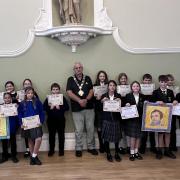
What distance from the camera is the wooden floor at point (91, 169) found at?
344cm

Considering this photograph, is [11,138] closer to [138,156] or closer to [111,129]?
[111,129]

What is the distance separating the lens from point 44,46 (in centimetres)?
455

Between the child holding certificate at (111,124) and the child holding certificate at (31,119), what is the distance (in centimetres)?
89

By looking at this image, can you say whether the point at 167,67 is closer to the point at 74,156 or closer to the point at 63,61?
the point at 63,61

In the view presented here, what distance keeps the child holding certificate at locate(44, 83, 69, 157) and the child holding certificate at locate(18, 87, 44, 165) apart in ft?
0.96

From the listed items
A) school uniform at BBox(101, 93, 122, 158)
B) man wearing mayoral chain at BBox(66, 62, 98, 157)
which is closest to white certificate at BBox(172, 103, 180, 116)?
school uniform at BBox(101, 93, 122, 158)

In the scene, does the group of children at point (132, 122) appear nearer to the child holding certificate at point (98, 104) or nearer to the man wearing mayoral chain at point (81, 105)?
the child holding certificate at point (98, 104)

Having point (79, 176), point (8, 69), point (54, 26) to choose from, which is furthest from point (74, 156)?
point (54, 26)

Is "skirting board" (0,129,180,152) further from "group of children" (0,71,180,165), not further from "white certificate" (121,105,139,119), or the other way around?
"white certificate" (121,105,139,119)

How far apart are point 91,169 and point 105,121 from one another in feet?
2.32

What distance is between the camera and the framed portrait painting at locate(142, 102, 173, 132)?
13.2 feet

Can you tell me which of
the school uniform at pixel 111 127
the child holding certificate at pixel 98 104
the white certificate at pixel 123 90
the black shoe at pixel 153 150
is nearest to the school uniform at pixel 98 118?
the child holding certificate at pixel 98 104

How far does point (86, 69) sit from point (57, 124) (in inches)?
37.7

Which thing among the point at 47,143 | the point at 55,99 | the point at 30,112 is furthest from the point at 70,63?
the point at 47,143
